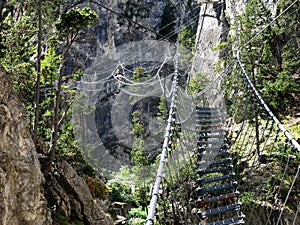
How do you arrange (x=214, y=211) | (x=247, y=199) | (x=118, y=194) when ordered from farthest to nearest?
(x=118, y=194) → (x=247, y=199) → (x=214, y=211)

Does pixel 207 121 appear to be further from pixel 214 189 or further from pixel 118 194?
pixel 118 194

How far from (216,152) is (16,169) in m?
1.88

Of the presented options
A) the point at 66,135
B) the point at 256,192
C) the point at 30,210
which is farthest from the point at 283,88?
the point at 30,210

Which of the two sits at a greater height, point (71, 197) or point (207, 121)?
point (207, 121)

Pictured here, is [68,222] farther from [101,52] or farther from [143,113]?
[101,52]

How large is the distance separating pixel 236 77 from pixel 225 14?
194 inches

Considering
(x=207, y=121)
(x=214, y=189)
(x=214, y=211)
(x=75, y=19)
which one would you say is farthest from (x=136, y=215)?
(x=214, y=211)

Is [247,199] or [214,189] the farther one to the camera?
[247,199]

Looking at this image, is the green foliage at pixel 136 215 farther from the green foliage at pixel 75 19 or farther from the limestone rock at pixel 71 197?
the green foliage at pixel 75 19

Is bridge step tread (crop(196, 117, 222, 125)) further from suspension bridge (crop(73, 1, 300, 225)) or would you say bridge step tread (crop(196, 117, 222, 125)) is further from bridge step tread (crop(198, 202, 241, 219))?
bridge step tread (crop(198, 202, 241, 219))

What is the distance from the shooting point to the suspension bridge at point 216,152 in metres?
2.34

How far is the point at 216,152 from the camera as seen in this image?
3.18 m

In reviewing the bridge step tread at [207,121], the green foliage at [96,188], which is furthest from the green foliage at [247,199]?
the green foliage at [96,188]

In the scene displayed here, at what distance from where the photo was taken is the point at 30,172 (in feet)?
9.52
